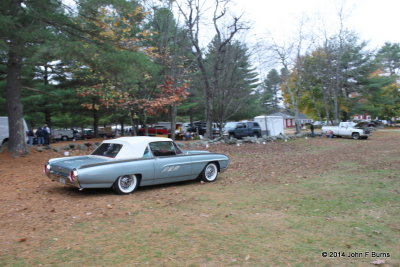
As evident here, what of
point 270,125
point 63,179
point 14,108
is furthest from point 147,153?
point 270,125

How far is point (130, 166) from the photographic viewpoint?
24.9 feet

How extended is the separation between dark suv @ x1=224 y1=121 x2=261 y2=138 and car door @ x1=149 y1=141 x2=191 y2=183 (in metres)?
20.3

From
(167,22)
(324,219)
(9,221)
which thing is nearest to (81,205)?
(9,221)

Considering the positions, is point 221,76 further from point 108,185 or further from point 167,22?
point 108,185

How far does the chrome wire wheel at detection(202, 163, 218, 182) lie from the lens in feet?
30.6

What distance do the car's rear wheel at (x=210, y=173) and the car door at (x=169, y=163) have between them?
23.6 inches

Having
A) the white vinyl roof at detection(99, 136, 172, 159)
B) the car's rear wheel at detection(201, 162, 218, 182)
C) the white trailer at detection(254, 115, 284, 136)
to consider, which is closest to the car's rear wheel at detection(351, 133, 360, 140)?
the white trailer at detection(254, 115, 284, 136)

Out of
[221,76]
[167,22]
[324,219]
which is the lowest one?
[324,219]

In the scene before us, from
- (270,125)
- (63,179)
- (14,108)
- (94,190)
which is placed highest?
(14,108)

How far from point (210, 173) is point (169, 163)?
1.63 metres

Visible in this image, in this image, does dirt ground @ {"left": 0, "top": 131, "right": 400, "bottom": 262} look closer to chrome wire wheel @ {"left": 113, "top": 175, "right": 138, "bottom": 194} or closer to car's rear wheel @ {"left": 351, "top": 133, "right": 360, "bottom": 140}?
chrome wire wheel @ {"left": 113, "top": 175, "right": 138, "bottom": 194}

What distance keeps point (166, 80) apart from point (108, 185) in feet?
43.6

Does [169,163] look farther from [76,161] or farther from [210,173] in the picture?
[76,161]

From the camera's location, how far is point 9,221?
18.2 feet
